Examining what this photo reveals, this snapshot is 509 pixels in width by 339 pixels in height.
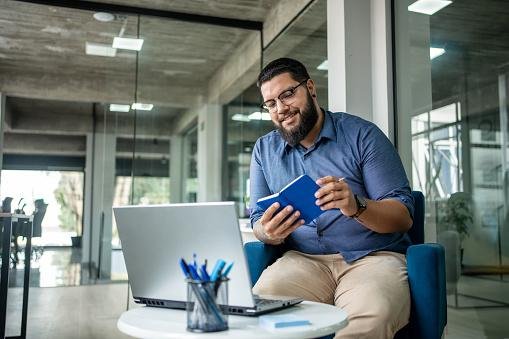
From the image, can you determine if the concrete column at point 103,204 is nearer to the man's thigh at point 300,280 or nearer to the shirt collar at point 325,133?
the shirt collar at point 325,133

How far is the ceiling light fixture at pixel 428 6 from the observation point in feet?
8.39

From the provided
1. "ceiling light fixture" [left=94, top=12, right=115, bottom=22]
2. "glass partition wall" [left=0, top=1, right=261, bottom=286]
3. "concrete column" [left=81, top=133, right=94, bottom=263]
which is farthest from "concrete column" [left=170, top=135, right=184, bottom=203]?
"ceiling light fixture" [left=94, top=12, right=115, bottom=22]

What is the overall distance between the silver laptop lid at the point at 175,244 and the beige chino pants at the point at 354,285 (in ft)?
1.56

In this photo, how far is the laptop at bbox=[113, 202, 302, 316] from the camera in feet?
3.49

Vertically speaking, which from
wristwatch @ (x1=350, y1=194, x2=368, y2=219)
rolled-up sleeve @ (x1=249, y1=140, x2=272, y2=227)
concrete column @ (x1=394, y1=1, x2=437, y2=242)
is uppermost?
concrete column @ (x1=394, y1=1, x2=437, y2=242)

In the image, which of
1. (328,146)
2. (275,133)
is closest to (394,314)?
(328,146)

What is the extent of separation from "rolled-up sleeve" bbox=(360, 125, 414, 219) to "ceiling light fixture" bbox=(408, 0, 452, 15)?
3.89ft

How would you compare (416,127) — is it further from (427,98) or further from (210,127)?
(210,127)

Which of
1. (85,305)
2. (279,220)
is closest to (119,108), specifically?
(85,305)

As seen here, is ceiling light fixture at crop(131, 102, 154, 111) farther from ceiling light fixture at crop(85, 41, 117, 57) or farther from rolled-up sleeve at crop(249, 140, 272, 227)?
rolled-up sleeve at crop(249, 140, 272, 227)

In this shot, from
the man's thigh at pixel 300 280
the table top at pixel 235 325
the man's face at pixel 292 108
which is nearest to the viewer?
the table top at pixel 235 325

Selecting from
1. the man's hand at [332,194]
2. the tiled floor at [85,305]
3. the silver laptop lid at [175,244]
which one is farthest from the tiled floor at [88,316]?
the silver laptop lid at [175,244]

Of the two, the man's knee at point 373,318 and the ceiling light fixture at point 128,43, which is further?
the ceiling light fixture at point 128,43

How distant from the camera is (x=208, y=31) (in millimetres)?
4852
